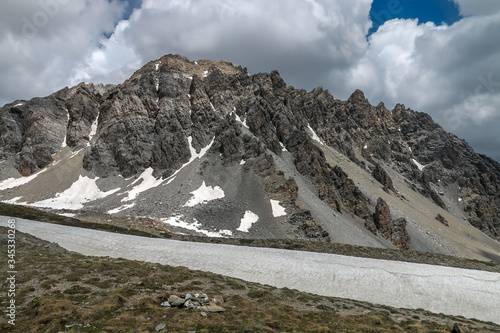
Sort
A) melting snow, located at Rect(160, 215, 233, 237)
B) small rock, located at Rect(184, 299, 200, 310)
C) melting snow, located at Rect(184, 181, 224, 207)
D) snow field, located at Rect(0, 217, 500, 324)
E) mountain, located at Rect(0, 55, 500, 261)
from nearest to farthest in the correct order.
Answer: small rock, located at Rect(184, 299, 200, 310), snow field, located at Rect(0, 217, 500, 324), melting snow, located at Rect(160, 215, 233, 237), mountain, located at Rect(0, 55, 500, 261), melting snow, located at Rect(184, 181, 224, 207)

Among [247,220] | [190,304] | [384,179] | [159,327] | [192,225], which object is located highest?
[384,179]

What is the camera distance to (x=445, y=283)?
26.9 m

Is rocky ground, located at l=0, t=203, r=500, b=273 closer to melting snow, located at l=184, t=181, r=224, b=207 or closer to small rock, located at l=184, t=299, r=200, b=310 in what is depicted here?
small rock, located at l=184, t=299, r=200, b=310

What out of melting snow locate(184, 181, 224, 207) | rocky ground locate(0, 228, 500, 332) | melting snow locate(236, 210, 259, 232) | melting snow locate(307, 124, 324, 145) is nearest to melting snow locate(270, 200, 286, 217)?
melting snow locate(236, 210, 259, 232)

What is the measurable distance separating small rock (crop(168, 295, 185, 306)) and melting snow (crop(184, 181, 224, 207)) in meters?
58.4

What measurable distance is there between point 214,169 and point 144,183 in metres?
24.5

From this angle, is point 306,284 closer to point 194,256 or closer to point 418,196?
point 194,256

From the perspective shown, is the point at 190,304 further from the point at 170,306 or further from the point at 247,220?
the point at 247,220

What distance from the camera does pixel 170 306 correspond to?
17.0m

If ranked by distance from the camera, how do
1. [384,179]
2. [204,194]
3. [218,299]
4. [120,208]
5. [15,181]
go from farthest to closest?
[384,179], [15,181], [204,194], [120,208], [218,299]

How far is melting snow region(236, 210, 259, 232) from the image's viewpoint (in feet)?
217

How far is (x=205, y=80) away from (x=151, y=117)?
111ft

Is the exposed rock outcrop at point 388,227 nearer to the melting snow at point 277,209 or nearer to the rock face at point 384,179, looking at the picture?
the melting snow at point 277,209

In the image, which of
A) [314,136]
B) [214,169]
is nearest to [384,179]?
[314,136]
